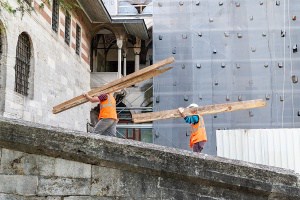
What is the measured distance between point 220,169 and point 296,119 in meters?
15.9

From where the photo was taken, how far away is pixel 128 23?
22.4 metres

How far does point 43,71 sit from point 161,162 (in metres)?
12.9

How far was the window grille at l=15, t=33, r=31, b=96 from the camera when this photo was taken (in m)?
14.9

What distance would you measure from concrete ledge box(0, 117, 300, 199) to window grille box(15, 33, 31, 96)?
35.9 feet

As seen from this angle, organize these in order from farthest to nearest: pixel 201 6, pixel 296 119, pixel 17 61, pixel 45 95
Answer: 1. pixel 201 6
2. pixel 296 119
3. pixel 45 95
4. pixel 17 61

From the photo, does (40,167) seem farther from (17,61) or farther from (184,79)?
(184,79)

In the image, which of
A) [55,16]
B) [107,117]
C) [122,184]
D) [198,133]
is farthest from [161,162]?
[55,16]

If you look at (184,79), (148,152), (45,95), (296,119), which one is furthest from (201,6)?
(148,152)

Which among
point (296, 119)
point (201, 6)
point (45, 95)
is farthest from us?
Result: point (201, 6)

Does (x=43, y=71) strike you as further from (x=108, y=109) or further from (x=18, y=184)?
(x=18, y=184)

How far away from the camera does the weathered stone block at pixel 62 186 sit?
4.16 meters

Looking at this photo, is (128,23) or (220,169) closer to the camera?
(220,169)

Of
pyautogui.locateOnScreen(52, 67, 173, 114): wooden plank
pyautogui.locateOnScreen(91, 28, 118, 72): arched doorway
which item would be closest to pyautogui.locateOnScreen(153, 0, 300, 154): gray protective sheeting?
pyautogui.locateOnScreen(91, 28, 118, 72): arched doorway

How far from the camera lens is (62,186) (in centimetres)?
418
